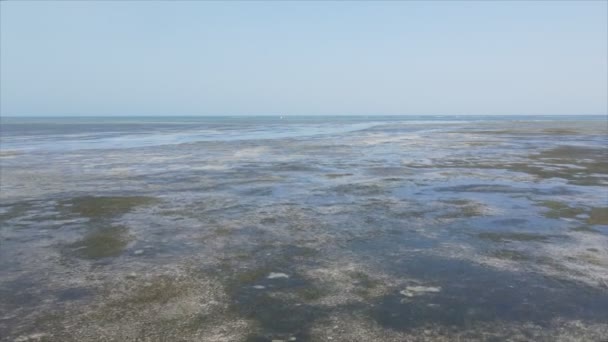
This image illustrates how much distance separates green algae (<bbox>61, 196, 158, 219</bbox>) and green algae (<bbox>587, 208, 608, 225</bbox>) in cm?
1131

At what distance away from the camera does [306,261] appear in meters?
Result: 7.97

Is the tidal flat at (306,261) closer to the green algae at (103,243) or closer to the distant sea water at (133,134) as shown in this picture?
the green algae at (103,243)

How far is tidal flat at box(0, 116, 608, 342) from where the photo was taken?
5.55 m

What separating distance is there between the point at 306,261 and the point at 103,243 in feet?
13.7

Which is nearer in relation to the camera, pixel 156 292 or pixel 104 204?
pixel 156 292

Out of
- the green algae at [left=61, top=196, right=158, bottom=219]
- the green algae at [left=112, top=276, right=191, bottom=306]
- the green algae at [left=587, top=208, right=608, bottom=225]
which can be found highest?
the green algae at [left=61, top=196, right=158, bottom=219]

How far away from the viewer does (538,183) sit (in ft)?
53.3

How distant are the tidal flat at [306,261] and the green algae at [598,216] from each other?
5 centimetres

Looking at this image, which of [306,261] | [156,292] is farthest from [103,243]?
[306,261]

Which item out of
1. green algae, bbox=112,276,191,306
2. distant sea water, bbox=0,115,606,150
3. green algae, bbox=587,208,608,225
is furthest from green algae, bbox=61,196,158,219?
distant sea water, bbox=0,115,606,150

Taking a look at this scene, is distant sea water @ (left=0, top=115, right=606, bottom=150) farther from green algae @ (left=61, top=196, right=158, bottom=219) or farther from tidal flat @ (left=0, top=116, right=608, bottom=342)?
tidal flat @ (left=0, top=116, right=608, bottom=342)

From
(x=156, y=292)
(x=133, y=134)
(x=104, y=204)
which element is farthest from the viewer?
(x=133, y=134)

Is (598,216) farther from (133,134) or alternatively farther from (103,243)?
(133,134)

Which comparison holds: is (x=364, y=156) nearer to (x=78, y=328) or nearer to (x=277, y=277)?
(x=277, y=277)
